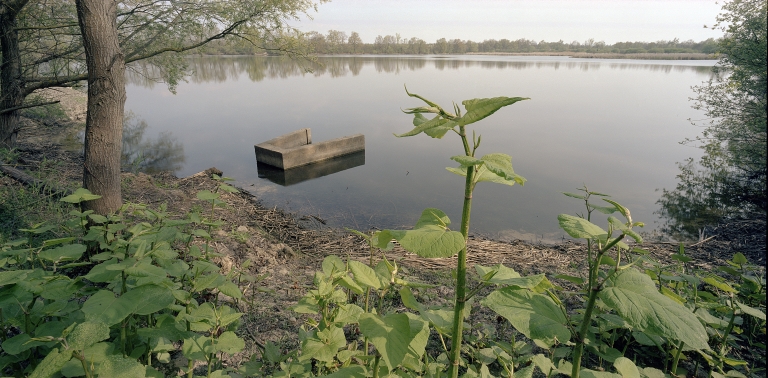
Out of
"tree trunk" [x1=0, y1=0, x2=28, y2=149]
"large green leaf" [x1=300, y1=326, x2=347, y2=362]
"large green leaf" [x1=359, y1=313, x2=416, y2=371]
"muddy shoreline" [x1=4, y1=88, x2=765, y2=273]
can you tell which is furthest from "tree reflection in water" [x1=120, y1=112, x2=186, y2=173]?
"large green leaf" [x1=359, y1=313, x2=416, y2=371]

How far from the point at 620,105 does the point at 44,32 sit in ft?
83.7

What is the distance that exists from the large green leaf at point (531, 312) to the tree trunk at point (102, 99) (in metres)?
3.69

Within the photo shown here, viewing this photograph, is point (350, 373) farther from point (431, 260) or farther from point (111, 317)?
point (431, 260)

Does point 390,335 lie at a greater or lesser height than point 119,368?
greater

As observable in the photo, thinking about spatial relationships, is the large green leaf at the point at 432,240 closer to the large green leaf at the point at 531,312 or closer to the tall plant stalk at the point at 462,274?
the tall plant stalk at the point at 462,274

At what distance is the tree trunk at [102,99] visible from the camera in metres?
3.30

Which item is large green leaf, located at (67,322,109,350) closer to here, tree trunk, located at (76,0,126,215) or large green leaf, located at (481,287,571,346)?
large green leaf, located at (481,287,571,346)

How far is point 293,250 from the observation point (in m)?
5.16

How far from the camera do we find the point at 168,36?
28.3ft

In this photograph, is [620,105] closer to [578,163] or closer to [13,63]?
[578,163]

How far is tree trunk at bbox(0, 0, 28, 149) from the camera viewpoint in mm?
6180

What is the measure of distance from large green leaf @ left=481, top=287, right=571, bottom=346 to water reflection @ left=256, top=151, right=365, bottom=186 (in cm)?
907

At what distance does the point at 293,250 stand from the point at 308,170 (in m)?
5.97

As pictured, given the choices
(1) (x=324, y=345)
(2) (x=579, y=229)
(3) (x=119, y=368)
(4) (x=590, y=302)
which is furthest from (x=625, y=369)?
(3) (x=119, y=368)
